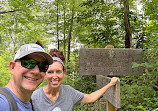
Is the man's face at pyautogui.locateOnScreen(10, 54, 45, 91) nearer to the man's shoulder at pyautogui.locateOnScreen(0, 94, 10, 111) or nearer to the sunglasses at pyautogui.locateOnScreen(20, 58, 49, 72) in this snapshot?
the sunglasses at pyautogui.locateOnScreen(20, 58, 49, 72)

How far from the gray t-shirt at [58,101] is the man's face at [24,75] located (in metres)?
0.74

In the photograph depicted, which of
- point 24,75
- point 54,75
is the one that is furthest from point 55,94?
point 24,75

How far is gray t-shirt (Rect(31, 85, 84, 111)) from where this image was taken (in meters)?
1.71

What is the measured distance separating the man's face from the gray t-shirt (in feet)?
2.43

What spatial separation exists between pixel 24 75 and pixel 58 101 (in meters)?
0.84

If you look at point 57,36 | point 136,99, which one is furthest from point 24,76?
point 57,36

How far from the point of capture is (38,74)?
43.1 inches

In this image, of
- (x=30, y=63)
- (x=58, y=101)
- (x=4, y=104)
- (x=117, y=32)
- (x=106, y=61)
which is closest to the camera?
(x=4, y=104)

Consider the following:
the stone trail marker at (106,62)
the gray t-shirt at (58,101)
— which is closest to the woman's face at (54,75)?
the gray t-shirt at (58,101)

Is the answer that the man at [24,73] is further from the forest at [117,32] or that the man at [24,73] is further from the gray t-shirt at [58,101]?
the forest at [117,32]

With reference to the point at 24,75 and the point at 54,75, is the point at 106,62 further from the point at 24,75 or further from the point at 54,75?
the point at 24,75

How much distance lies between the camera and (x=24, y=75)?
3.42ft

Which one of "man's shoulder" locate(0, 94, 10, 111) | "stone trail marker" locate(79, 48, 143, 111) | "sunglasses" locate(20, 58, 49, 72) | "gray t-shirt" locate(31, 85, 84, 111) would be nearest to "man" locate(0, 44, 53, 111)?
"sunglasses" locate(20, 58, 49, 72)

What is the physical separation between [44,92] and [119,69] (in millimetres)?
1477
